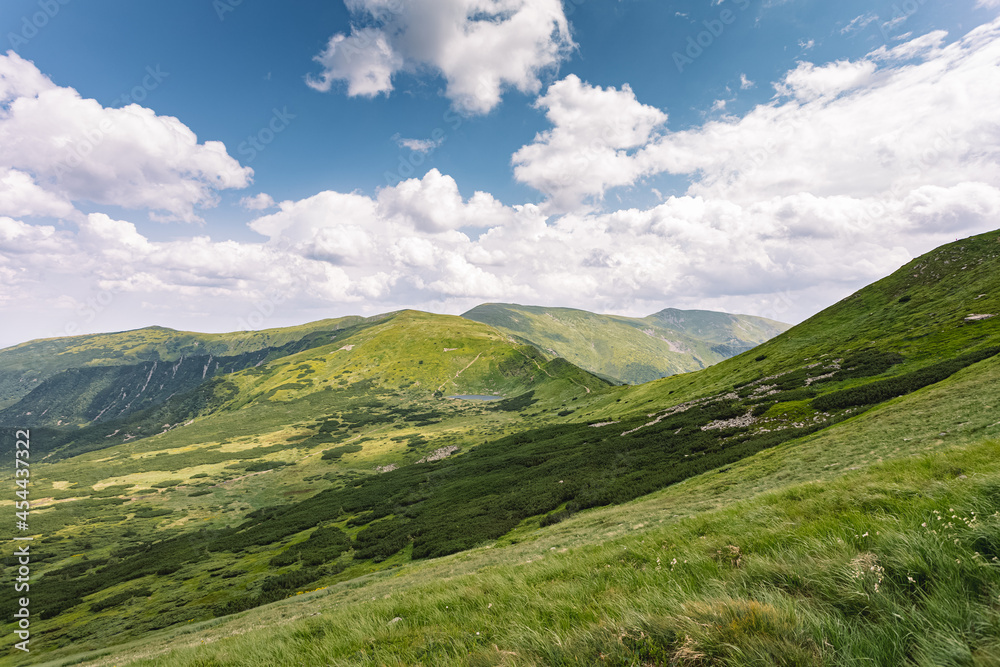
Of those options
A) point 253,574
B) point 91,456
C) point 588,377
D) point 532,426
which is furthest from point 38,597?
point 91,456

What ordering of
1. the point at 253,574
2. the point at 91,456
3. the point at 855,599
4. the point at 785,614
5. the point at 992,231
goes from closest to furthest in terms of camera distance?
the point at 785,614
the point at 855,599
the point at 253,574
the point at 992,231
the point at 91,456

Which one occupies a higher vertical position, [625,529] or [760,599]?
[760,599]

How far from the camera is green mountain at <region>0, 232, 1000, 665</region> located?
344 centimetres

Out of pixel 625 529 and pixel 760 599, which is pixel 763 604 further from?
pixel 625 529

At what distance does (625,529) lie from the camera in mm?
17797

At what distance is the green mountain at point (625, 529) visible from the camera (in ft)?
11.3

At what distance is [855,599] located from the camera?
3.38 metres

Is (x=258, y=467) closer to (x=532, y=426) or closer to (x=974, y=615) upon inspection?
(x=532, y=426)

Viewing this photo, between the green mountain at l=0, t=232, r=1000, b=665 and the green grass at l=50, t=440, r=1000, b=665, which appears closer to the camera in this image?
the green grass at l=50, t=440, r=1000, b=665

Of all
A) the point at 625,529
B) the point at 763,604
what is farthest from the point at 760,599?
the point at 625,529

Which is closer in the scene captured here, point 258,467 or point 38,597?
point 38,597

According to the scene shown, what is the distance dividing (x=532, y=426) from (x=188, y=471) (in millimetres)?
118250

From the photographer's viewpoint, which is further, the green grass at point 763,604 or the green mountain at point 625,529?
the green mountain at point 625,529

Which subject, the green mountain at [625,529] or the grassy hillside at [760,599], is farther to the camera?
the green mountain at [625,529]
